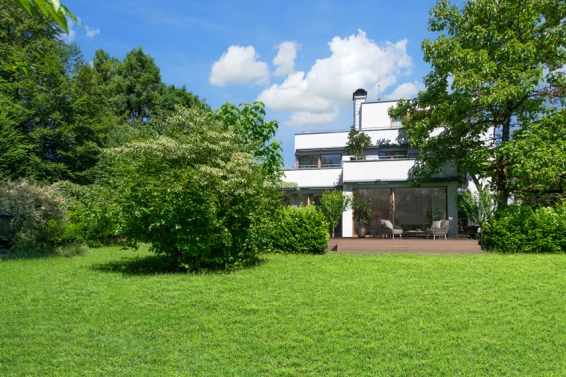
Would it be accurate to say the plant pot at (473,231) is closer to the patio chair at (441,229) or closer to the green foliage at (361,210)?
the patio chair at (441,229)

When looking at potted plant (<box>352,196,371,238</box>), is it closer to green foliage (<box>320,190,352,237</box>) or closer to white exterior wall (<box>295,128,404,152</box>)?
green foliage (<box>320,190,352,237</box>)

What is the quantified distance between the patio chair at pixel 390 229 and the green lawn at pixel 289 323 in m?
8.78

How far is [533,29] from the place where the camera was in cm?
1562

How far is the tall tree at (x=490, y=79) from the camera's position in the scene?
15219 millimetres

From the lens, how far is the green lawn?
4992mm

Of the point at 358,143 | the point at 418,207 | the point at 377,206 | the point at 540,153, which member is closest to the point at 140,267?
the point at 377,206

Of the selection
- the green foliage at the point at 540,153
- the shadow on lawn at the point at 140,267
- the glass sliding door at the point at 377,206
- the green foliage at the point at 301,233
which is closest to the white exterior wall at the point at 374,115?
the glass sliding door at the point at 377,206

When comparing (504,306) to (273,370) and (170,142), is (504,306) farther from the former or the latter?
(170,142)

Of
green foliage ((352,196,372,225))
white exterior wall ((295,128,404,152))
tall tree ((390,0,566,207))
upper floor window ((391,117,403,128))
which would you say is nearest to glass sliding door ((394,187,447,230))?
green foliage ((352,196,372,225))

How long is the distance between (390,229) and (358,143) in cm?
607

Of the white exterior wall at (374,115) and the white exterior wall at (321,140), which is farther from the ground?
the white exterior wall at (374,115)

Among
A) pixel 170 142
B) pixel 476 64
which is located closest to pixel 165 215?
pixel 170 142

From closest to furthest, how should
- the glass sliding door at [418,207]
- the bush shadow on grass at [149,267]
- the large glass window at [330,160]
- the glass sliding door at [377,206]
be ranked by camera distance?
the bush shadow on grass at [149,267], the glass sliding door at [418,207], the glass sliding door at [377,206], the large glass window at [330,160]

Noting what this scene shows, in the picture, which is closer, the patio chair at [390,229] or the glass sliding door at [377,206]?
the patio chair at [390,229]
